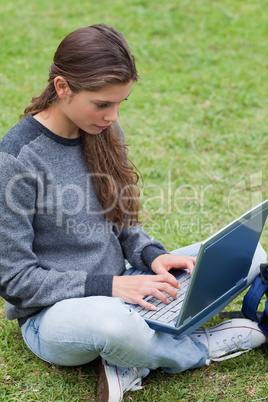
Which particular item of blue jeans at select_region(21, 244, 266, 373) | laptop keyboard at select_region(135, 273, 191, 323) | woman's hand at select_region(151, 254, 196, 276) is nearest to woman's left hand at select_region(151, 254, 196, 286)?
woman's hand at select_region(151, 254, 196, 276)

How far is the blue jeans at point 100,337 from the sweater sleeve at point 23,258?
7 cm

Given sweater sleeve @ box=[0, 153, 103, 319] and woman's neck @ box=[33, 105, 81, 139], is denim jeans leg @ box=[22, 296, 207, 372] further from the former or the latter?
woman's neck @ box=[33, 105, 81, 139]

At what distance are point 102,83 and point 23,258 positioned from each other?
678 millimetres

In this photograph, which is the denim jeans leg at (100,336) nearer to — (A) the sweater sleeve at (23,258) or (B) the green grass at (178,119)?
(A) the sweater sleeve at (23,258)

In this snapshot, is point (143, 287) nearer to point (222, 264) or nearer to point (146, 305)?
point (146, 305)

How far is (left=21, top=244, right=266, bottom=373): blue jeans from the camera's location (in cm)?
201

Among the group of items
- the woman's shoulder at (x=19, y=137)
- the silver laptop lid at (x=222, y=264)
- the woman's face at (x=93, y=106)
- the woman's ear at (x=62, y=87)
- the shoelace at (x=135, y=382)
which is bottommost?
the shoelace at (x=135, y=382)

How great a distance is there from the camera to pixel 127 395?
2229 millimetres

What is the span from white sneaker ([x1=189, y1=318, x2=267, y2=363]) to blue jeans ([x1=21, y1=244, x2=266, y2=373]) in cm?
21

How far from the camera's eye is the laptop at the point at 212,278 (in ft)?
6.46

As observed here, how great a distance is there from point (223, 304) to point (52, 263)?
719 millimetres

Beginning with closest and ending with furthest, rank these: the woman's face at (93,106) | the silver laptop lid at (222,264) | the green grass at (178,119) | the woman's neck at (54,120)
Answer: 1. the silver laptop lid at (222,264)
2. the woman's face at (93,106)
3. the woman's neck at (54,120)
4. the green grass at (178,119)

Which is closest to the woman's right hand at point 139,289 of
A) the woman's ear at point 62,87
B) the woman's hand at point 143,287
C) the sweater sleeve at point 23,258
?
the woman's hand at point 143,287

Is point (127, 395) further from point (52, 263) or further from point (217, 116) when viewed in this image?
point (217, 116)
